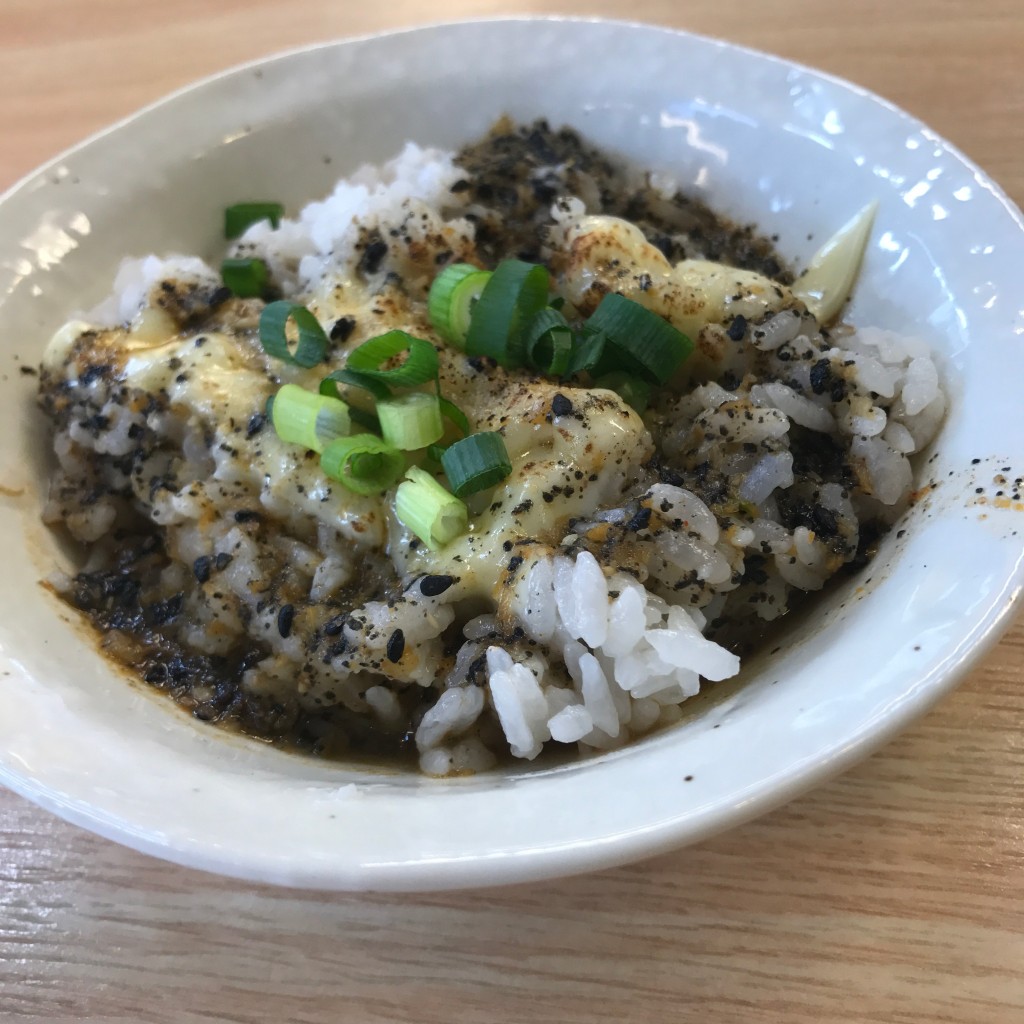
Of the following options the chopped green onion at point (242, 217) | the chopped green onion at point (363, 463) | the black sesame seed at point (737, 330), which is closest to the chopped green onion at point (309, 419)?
the chopped green onion at point (363, 463)

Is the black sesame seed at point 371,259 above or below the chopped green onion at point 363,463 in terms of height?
above

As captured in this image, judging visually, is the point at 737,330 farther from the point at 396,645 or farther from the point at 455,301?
the point at 396,645

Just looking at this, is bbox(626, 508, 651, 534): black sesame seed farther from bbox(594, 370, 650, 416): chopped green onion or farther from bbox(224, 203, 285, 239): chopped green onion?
bbox(224, 203, 285, 239): chopped green onion

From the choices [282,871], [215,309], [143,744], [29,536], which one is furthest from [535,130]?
[282,871]

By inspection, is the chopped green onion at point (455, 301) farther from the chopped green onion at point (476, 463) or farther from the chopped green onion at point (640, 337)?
the chopped green onion at point (476, 463)

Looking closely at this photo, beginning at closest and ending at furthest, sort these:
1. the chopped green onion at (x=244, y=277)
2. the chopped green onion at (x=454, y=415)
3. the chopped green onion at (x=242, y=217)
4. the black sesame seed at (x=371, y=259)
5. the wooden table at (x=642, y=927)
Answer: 1. the wooden table at (x=642, y=927)
2. the chopped green onion at (x=454, y=415)
3. the black sesame seed at (x=371, y=259)
4. the chopped green onion at (x=244, y=277)
5. the chopped green onion at (x=242, y=217)

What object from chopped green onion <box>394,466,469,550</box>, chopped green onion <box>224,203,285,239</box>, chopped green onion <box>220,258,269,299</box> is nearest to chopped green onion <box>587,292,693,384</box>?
chopped green onion <box>394,466,469,550</box>

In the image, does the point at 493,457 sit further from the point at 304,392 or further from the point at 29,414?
the point at 29,414
